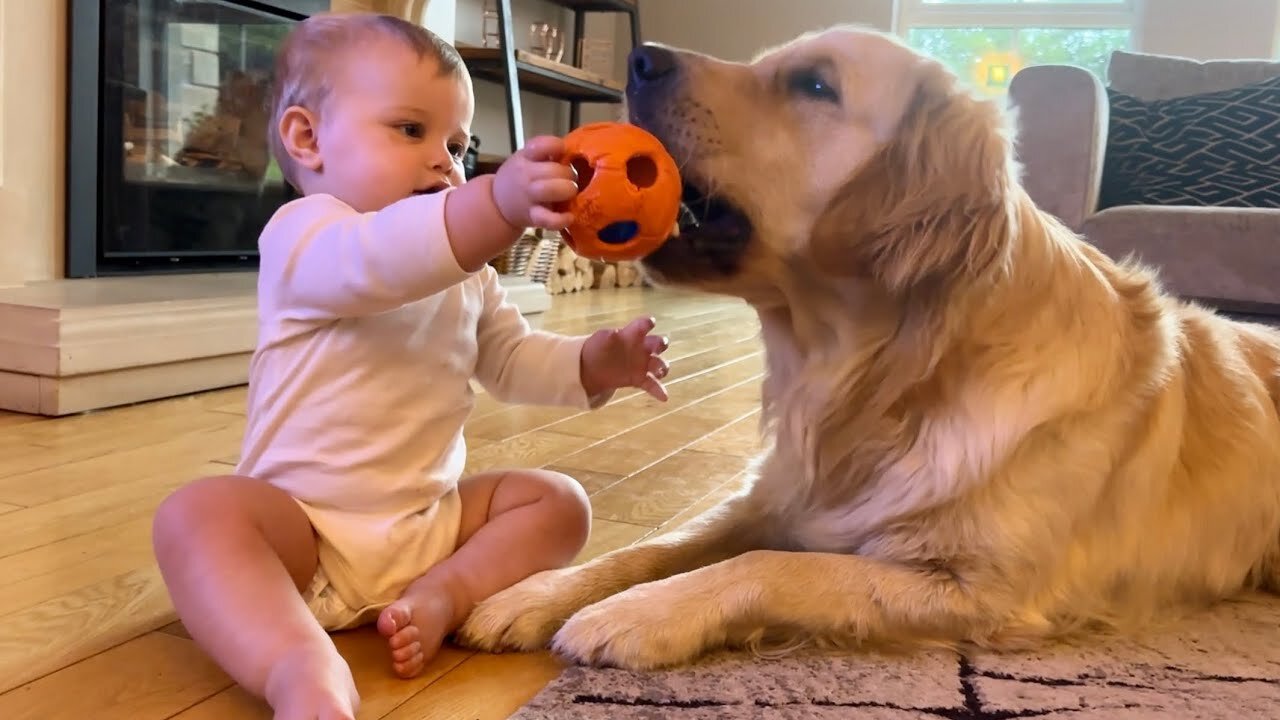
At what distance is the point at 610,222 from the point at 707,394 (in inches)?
66.1

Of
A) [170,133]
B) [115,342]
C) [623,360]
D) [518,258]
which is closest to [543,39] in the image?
[518,258]

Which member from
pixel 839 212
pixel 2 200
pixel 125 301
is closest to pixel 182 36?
pixel 2 200

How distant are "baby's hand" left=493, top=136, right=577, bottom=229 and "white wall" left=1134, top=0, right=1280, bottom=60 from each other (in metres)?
5.72

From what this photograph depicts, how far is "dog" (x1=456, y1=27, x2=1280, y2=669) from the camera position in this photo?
112cm

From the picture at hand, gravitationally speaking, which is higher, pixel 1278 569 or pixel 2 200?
pixel 2 200

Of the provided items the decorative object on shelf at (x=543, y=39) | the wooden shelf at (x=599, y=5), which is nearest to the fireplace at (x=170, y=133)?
the decorative object on shelf at (x=543, y=39)

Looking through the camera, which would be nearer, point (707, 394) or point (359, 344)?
point (359, 344)

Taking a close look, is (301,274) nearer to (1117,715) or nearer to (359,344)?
(359,344)

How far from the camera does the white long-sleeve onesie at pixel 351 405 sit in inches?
41.5

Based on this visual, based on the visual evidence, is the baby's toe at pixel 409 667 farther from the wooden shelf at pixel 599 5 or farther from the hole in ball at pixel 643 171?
the wooden shelf at pixel 599 5

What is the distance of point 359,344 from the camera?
1104mm

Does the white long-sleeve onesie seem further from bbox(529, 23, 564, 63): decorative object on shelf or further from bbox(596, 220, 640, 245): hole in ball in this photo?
bbox(529, 23, 564, 63): decorative object on shelf

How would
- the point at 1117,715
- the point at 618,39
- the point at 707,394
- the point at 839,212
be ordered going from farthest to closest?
the point at 618,39
the point at 707,394
the point at 839,212
the point at 1117,715

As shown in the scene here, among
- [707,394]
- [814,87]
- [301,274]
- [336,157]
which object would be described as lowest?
[707,394]
